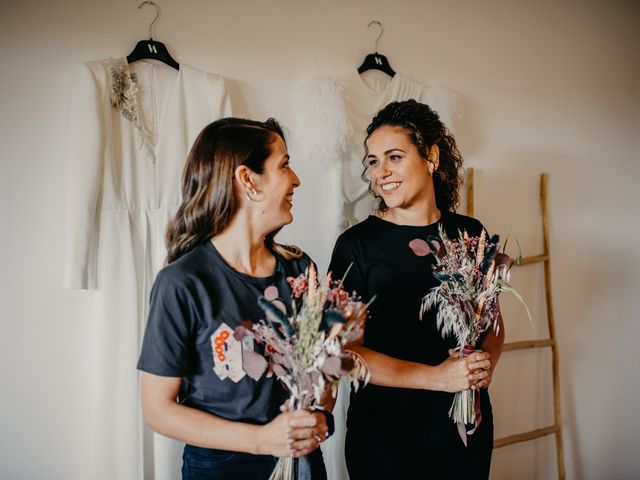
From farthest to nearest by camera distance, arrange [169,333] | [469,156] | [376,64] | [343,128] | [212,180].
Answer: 1. [469,156]
2. [376,64]
3. [343,128]
4. [212,180]
5. [169,333]

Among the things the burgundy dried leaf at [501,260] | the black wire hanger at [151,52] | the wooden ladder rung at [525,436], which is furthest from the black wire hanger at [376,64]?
the wooden ladder rung at [525,436]

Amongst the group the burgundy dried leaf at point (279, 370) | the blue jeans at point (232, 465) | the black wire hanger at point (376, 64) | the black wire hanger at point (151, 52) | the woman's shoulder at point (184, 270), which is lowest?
the blue jeans at point (232, 465)

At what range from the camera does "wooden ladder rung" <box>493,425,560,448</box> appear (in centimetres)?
246

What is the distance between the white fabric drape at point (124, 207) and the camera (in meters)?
1.68

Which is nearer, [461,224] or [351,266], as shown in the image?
[351,266]

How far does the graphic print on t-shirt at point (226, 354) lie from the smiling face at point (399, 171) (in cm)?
78

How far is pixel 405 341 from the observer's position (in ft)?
5.02

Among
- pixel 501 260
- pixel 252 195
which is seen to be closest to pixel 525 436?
pixel 501 260

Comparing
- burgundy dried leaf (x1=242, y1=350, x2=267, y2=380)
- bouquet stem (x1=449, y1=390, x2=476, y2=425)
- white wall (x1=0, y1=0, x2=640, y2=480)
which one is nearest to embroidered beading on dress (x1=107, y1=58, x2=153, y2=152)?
white wall (x1=0, y1=0, x2=640, y2=480)

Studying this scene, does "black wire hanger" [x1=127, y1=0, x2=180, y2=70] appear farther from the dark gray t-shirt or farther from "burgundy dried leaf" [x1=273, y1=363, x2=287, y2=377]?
"burgundy dried leaf" [x1=273, y1=363, x2=287, y2=377]

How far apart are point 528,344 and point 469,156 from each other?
1.11 m

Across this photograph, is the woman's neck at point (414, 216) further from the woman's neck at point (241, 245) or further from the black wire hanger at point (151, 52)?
the black wire hanger at point (151, 52)

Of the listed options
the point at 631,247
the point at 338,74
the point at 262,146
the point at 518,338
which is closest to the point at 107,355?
the point at 262,146

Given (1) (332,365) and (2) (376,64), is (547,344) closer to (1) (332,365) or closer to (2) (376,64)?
(2) (376,64)
